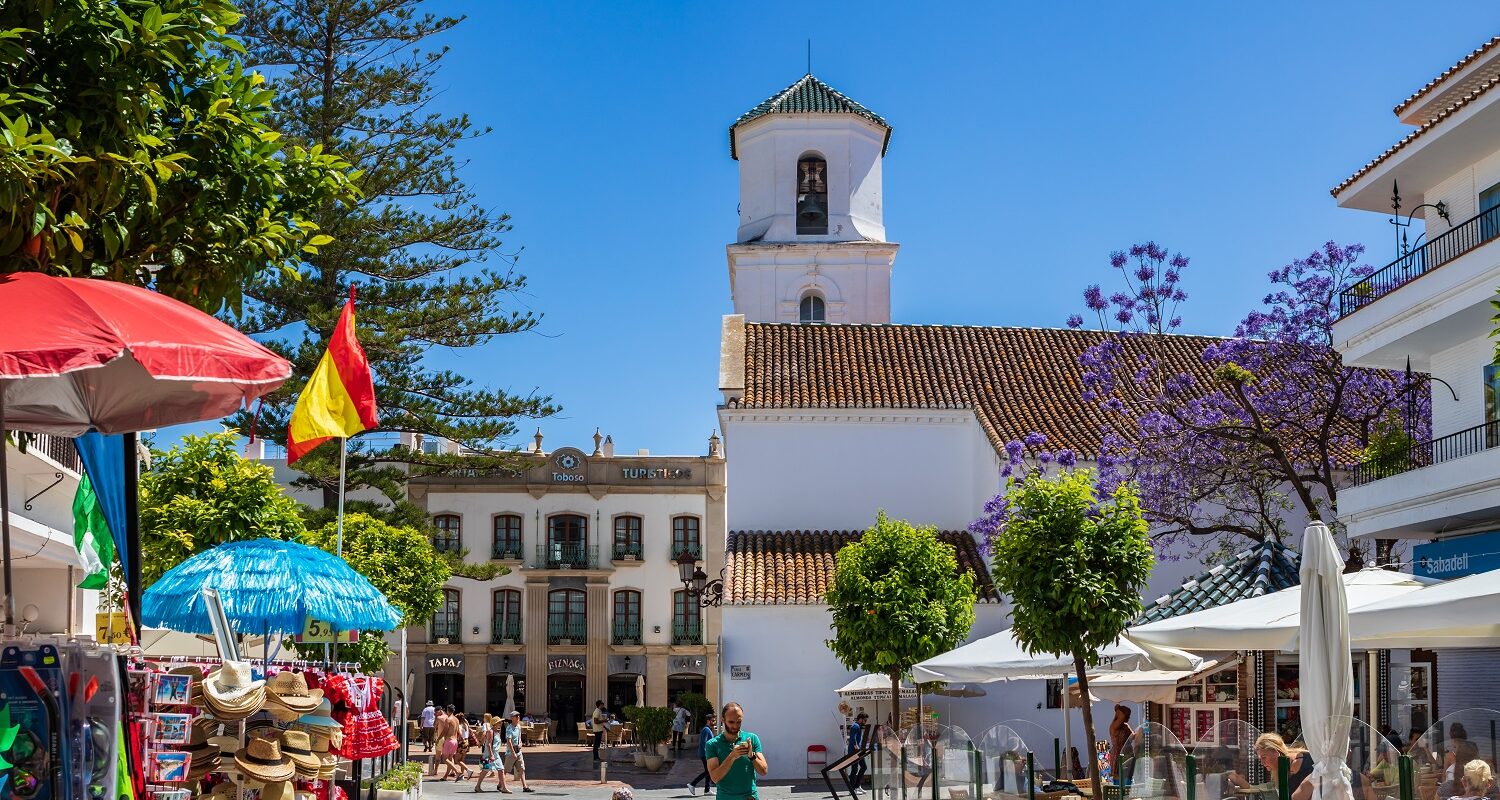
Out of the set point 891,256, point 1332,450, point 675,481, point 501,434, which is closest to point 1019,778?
point 1332,450

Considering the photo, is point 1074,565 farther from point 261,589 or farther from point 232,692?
point 232,692

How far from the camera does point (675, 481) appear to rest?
52.2m

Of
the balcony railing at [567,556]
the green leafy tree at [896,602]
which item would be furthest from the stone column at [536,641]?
the green leafy tree at [896,602]

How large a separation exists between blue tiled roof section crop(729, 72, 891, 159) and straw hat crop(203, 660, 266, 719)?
99.8 feet

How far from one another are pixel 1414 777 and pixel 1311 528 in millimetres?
1877

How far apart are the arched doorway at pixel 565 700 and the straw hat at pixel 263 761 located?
4201 cm

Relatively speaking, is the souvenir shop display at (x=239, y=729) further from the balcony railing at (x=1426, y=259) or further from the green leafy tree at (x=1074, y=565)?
the balcony railing at (x=1426, y=259)

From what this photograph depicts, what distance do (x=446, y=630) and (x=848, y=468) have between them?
73.3 ft

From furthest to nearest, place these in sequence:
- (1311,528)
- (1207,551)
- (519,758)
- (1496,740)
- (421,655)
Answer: (421,655)
(1207,551)
(519,758)
(1311,528)
(1496,740)

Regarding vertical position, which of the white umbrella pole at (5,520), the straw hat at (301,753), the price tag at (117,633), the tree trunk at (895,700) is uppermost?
the white umbrella pole at (5,520)

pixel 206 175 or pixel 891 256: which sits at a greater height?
pixel 891 256

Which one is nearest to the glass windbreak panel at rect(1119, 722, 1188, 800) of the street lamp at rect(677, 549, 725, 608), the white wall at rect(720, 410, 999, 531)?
the street lamp at rect(677, 549, 725, 608)

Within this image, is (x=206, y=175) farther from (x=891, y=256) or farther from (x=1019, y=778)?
(x=891, y=256)

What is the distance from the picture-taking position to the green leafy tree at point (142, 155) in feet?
20.2
